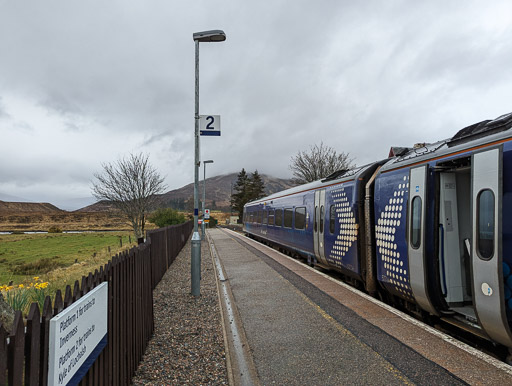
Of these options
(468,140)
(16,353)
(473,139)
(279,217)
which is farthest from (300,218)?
(16,353)

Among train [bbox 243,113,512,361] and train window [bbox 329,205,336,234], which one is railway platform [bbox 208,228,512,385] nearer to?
train [bbox 243,113,512,361]

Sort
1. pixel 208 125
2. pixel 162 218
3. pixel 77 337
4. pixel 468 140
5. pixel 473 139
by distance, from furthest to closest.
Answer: pixel 162 218 → pixel 208 125 → pixel 468 140 → pixel 473 139 → pixel 77 337

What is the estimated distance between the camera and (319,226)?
1076 cm

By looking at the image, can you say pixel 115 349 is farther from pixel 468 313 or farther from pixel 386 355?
pixel 468 313

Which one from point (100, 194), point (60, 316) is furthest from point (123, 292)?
point (100, 194)

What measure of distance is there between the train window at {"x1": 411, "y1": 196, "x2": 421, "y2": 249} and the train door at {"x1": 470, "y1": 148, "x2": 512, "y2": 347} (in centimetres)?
113

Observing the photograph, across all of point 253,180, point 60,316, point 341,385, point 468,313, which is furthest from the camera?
point 253,180

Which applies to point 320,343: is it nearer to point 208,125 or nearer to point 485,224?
point 485,224

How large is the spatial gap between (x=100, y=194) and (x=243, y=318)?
20.2 m

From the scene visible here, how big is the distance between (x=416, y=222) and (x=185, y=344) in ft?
13.4

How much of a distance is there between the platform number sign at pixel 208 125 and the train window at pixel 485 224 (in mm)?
6156

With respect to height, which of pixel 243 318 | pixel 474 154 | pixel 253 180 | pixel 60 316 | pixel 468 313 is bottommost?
pixel 243 318

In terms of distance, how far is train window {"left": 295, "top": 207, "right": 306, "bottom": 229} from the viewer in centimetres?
1266

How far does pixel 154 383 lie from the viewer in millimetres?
3965
